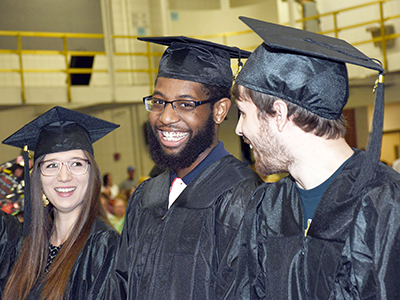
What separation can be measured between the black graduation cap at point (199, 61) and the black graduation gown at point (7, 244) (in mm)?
1200

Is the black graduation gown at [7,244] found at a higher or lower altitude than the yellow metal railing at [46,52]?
lower

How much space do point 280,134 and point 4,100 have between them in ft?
28.2

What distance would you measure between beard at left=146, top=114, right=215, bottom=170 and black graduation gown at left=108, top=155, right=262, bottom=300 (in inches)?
4.0

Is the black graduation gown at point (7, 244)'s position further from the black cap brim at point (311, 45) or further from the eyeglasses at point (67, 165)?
the black cap brim at point (311, 45)

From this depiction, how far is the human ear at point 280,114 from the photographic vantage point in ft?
5.56

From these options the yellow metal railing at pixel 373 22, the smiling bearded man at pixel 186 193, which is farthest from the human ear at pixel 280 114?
the yellow metal railing at pixel 373 22

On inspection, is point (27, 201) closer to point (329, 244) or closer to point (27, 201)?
point (27, 201)

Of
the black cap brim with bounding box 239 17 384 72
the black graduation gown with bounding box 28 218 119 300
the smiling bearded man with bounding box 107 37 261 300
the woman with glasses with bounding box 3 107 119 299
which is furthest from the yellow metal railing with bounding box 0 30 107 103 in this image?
the black cap brim with bounding box 239 17 384 72

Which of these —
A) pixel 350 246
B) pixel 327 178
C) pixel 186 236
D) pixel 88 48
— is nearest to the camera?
pixel 350 246

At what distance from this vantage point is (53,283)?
94.3 inches

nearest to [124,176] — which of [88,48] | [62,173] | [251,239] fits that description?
[88,48]

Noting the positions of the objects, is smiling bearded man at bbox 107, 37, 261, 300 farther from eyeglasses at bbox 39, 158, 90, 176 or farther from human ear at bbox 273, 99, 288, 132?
human ear at bbox 273, 99, 288, 132

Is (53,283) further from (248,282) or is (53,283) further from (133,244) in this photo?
(248,282)

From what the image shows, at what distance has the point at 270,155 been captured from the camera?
1.74 metres
